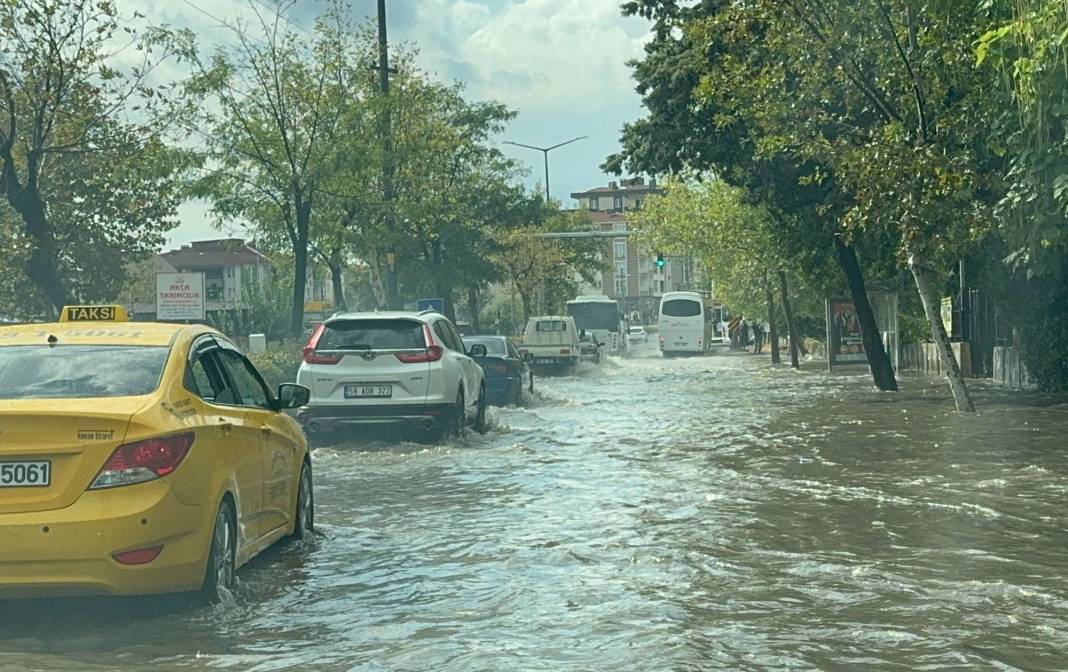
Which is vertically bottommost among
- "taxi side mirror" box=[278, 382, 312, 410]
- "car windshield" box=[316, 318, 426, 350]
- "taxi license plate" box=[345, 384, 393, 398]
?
"taxi license plate" box=[345, 384, 393, 398]

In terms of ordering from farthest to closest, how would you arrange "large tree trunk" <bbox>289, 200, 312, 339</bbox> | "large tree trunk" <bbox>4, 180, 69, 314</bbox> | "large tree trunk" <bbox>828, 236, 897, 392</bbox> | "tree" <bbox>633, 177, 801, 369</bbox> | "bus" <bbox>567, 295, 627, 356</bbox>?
1. "bus" <bbox>567, 295, 627, 356</bbox>
2. "tree" <bbox>633, 177, 801, 369</bbox>
3. "large tree trunk" <bbox>289, 200, 312, 339</bbox>
4. "large tree trunk" <bbox>828, 236, 897, 392</bbox>
5. "large tree trunk" <bbox>4, 180, 69, 314</bbox>

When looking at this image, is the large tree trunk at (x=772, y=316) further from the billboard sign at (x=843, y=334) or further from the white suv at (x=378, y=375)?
the white suv at (x=378, y=375)

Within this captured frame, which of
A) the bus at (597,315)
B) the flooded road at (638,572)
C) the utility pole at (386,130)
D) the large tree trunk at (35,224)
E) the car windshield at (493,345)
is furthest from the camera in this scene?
the bus at (597,315)

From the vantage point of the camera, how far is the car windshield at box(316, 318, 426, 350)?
17750mm

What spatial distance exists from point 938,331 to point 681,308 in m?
47.5

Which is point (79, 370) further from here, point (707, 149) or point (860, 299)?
point (860, 299)


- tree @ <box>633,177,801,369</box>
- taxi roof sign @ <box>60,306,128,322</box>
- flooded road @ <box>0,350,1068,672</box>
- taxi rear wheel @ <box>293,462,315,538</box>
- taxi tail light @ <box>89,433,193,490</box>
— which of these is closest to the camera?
flooded road @ <box>0,350,1068,672</box>

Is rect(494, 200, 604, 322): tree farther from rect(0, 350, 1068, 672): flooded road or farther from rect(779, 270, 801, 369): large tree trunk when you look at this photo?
rect(0, 350, 1068, 672): flooded road

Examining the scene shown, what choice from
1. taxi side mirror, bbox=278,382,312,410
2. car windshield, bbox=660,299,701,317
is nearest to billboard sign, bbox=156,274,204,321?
taxi side mirror, bbox=278,382,312,410

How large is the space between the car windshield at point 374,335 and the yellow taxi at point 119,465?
29.8 ft

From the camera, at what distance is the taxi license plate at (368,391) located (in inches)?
694

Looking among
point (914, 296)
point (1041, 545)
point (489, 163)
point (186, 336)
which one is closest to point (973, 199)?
point (1041, 545)

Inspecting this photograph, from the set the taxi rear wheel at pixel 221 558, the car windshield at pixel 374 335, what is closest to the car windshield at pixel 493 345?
the car windshield at pixel 374 335

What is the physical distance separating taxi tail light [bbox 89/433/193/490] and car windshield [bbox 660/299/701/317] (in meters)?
63.5
